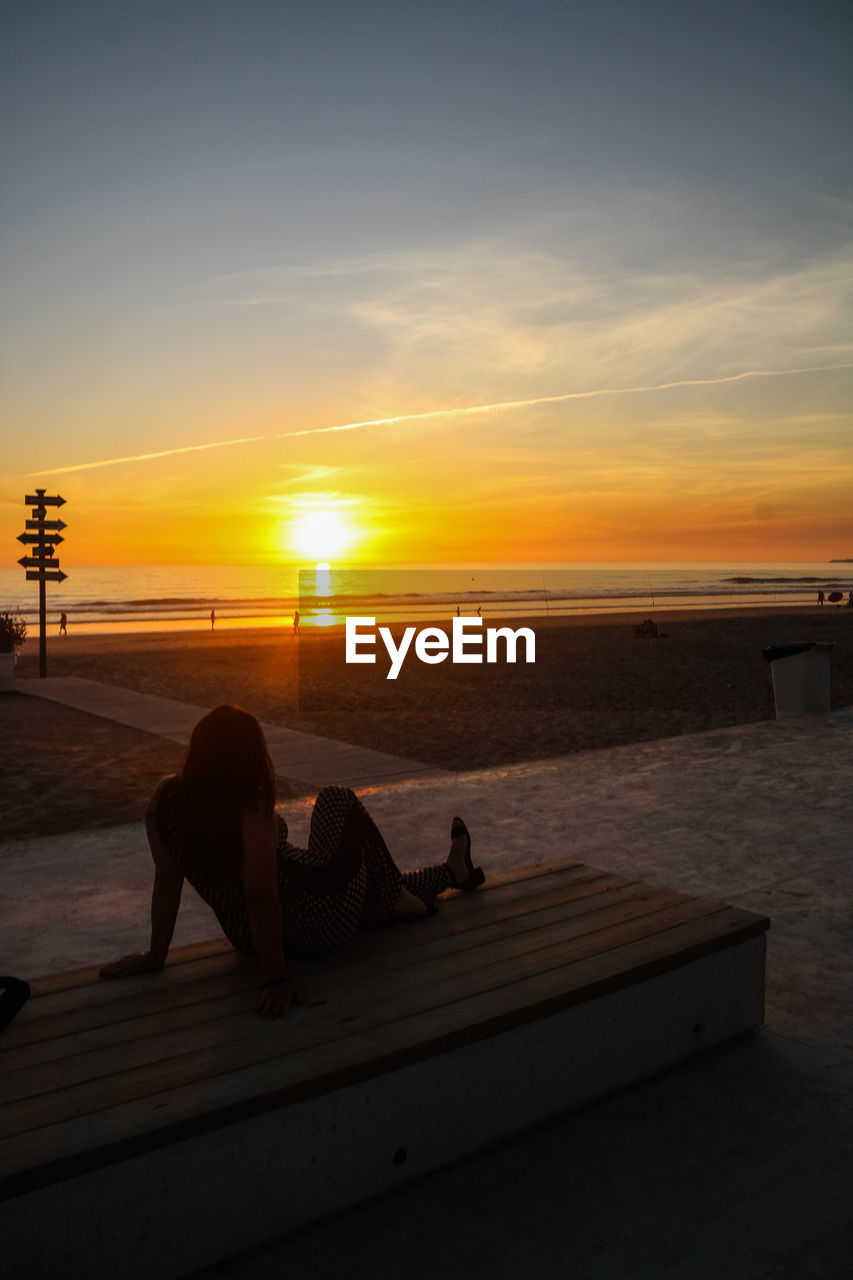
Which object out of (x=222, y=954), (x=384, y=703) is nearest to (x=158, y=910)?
(x=222, y=954)

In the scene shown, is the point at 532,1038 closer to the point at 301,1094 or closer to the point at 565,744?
the point at 301,1094

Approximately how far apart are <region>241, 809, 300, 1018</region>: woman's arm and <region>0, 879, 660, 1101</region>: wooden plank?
5.6 inches

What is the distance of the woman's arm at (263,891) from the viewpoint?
2.91m

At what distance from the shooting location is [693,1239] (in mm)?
2527

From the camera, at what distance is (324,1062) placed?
251 cm

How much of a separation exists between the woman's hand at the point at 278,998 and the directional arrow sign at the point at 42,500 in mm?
18471

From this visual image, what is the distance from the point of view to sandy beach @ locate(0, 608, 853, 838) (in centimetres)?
935

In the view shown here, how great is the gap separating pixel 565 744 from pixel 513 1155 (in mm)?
8187

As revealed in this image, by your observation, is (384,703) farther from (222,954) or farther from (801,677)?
(222,954)

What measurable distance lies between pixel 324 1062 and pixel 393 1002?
15.7 inches

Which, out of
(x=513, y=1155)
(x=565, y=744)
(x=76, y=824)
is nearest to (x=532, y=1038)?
(x=513, y=1155)
